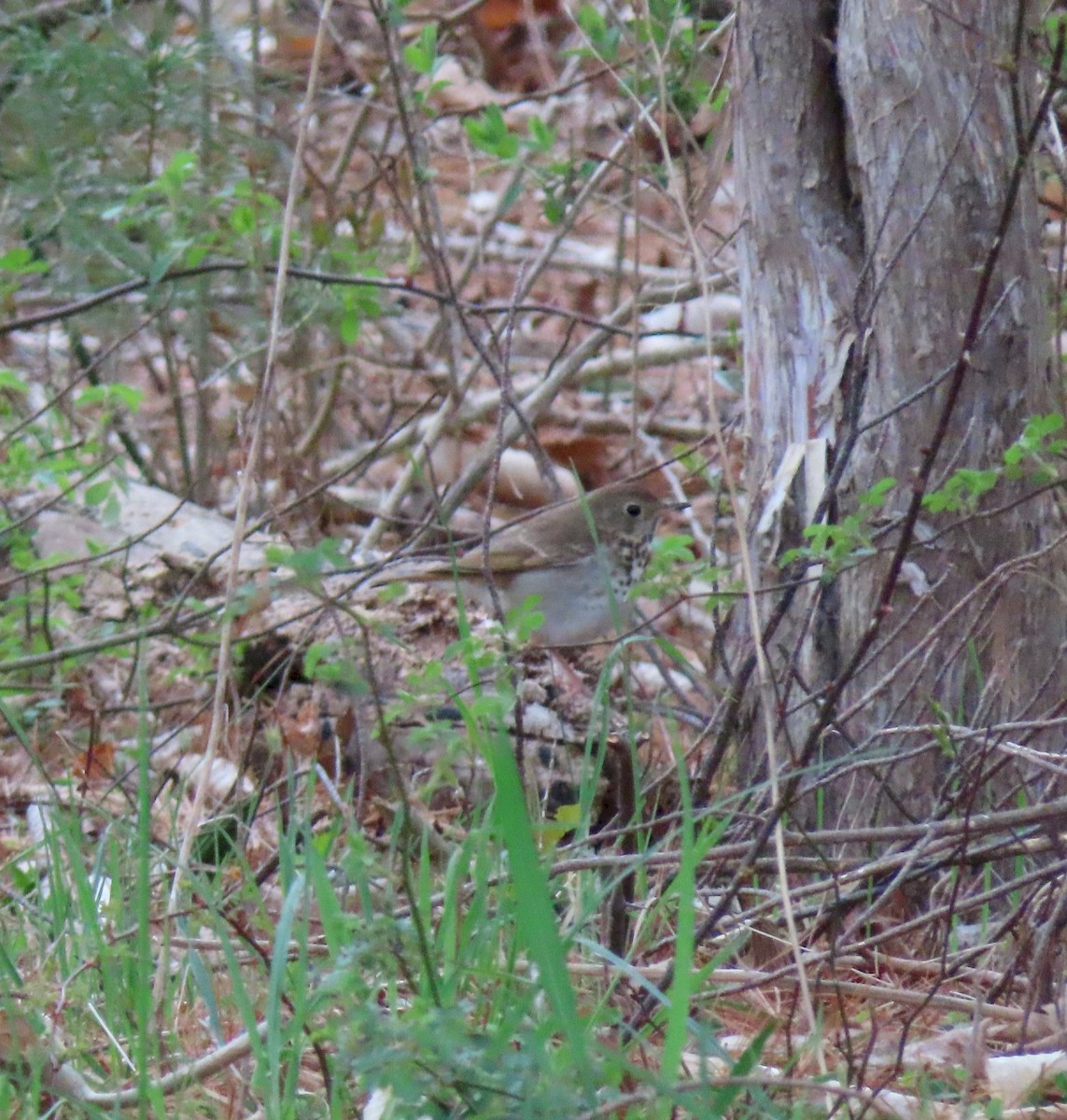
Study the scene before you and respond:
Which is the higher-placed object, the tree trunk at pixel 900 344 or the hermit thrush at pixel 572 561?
the tree trunk at pixel 900 344

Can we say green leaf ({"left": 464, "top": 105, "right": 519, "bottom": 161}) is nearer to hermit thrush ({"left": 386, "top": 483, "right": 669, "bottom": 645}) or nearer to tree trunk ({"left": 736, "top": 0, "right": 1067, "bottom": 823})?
tree trunk ({"left": 736, "top": 0, "right": 1067, "bottom": 823})

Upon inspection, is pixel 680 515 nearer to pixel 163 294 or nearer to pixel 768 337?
pixel 163 294

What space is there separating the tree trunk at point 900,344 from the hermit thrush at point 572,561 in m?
1.92

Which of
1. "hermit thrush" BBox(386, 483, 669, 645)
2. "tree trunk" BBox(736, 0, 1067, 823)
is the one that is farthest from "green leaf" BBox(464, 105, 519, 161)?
"hermit thrush" BBox(386, 483, 669, 645)

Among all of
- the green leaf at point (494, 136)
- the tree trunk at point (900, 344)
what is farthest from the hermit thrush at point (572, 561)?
the tree trunk at point (900, 344)

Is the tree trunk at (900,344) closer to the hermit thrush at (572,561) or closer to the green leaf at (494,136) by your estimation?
the green leaf at (494,136)

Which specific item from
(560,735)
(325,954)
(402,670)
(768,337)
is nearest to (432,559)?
(402,670)

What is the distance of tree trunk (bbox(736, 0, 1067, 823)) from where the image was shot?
3006mm

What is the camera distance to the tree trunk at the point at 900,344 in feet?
9.86

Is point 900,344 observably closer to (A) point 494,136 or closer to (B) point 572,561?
(A) point 494,136

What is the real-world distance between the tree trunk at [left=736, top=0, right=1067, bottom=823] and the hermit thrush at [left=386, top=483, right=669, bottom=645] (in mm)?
1922

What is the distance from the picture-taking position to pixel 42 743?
4.34m

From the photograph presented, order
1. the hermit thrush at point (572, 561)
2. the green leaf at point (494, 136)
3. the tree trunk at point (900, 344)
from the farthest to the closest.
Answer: the hermit thrush at point (572, 561)
the green leaf at point (494, 136)
the tree trunk at point (900, 344)

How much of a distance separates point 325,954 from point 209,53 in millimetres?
3714
